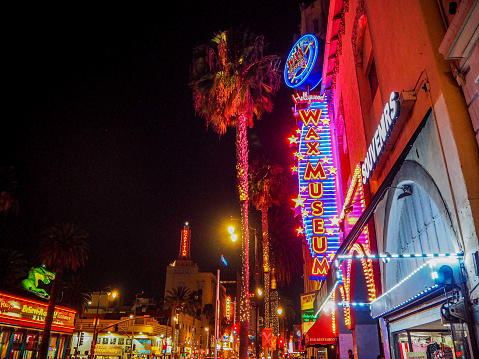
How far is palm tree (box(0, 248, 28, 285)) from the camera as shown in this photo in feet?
171

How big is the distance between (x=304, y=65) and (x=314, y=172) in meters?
8.14

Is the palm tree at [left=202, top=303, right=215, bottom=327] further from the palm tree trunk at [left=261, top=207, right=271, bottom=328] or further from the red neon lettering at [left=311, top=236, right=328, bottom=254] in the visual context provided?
the red neon lettering at [left=311, top=236, right=328, bottom=254]

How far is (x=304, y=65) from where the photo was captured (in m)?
24.0

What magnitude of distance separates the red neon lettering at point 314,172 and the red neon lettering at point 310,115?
2803 mm

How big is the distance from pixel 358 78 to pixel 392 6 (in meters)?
4.65

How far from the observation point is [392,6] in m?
9.79

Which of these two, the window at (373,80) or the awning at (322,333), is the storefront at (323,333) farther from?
the window at (373,80)

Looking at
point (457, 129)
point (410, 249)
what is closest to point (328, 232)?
point (410, 249)

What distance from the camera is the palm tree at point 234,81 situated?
25141 millimetres

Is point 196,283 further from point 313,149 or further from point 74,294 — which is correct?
point 313,149

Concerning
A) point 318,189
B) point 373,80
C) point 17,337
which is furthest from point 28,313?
point 373,80

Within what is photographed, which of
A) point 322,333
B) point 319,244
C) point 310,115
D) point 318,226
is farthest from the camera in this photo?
point 322,333

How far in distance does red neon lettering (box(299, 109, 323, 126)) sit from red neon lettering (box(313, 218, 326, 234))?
18.8 ft

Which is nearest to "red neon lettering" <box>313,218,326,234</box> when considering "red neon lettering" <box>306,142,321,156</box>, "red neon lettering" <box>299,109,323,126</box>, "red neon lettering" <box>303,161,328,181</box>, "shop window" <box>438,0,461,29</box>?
"red neon lettering" <box>303,161,328,181</box>
